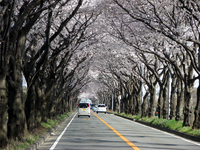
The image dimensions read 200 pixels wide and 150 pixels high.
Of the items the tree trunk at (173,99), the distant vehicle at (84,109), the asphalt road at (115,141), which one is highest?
the tree trunk at (173,99)

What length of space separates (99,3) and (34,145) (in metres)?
9.83

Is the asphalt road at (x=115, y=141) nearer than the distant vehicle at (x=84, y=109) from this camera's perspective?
Yes

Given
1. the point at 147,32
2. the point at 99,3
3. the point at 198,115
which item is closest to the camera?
the point at 198,115

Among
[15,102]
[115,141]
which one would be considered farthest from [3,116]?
[115,141]

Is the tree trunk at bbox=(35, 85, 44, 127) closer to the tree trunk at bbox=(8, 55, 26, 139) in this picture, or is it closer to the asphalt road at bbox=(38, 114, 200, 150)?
the asphalt road at bbox=(38, 114, 200, 150)

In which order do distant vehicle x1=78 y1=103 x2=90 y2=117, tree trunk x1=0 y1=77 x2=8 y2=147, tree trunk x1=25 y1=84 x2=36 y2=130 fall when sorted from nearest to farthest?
tree trunk x1=0 y1=77 x2=8 y2=147 → tree trunk x1=25 y1=84 x2=36 y2=130 → distant vehicle x1=78 y1=103 x2=90 y2=117

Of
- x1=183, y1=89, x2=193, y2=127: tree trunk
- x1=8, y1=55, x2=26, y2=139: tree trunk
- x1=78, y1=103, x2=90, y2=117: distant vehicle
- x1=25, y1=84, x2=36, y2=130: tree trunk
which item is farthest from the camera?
x1=78, y1=103, x2=90, y2=117: distant vehicle

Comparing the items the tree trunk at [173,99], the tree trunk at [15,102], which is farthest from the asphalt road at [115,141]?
the tree trunk at [173,99]

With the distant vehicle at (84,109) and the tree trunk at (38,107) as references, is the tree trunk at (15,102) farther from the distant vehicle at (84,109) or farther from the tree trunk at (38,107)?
the distant vehicle at (84,109)

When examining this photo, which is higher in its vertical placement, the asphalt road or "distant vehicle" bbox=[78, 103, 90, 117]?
"distant vehicle" bbox=[78, 103, 90, 117]

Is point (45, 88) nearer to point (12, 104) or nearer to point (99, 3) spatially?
point (99, 3)

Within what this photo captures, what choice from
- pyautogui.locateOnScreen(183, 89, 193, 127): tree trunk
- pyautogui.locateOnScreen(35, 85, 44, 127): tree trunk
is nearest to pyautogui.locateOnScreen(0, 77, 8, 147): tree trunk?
pyautogui.locateOnScreen(35, 85, 44, 127): tree trunk

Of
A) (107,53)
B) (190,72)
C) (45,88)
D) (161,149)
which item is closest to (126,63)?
(107,53)

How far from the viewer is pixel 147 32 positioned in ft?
63.8
